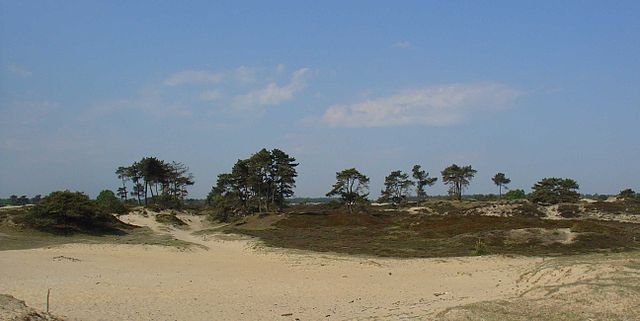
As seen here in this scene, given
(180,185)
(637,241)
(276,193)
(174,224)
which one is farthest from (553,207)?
(180,185)

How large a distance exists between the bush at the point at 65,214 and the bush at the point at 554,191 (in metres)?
62.3

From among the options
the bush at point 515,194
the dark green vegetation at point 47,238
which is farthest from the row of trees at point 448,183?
the dark green vegetation at point 47,238

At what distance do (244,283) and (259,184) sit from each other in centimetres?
5332

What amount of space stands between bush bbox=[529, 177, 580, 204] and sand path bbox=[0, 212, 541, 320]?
54.0 meters

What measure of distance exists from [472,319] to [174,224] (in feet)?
174

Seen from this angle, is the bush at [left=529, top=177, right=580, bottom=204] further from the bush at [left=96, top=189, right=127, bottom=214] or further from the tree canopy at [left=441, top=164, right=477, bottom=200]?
the bush at [left=96, top=189, right=127, bottom=214]

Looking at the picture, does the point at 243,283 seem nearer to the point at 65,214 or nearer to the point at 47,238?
the point at 47,238

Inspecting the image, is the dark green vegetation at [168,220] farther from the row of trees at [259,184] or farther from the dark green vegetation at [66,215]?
the dark green vegetation at [66,215]

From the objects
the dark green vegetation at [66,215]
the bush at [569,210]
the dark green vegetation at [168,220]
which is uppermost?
the dark green vegetation at [66,215]

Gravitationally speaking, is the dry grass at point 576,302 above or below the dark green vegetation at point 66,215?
below

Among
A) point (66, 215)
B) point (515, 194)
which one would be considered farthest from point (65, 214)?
point (515, 194)

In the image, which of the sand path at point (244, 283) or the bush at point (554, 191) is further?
the bush at point (554, 191)

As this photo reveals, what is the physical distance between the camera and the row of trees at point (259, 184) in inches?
2842

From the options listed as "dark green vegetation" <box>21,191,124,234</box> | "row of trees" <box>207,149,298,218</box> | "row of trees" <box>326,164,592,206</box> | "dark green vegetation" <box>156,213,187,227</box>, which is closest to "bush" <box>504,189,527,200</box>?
"row of trees" <box>326,164,592,206</box>
